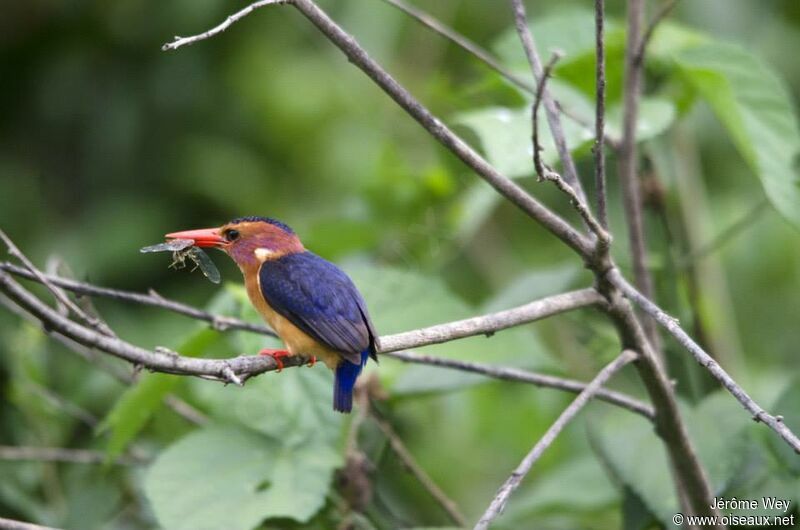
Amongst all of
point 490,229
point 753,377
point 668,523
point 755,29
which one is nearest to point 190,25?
point 490,229

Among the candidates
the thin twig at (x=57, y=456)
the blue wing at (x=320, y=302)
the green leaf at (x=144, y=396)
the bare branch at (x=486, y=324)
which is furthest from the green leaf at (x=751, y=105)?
Answer: the thin twig at (x=57, y=456)

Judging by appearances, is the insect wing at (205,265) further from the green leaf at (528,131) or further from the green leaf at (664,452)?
the green leaf at (664,452)

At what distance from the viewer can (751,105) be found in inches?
109

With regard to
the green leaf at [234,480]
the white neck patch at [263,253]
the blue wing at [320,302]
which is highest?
the white neck patch at [263,253]

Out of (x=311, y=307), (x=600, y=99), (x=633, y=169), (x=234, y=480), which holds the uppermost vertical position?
(x=600, y=99)

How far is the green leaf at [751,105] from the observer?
2.56 m

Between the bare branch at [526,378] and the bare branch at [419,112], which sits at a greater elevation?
the bare branch at [419,112]

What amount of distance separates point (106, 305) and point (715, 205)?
114 inches

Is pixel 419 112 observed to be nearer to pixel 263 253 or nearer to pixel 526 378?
pixel 526 378

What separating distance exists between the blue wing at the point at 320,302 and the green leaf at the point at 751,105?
3.36 feet

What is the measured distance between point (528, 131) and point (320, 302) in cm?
72

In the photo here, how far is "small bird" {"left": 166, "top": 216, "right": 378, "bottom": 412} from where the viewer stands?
84.2 inches

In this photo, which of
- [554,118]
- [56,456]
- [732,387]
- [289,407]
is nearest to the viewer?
[732,387]

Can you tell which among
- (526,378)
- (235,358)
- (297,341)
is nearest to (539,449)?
(526,378)
